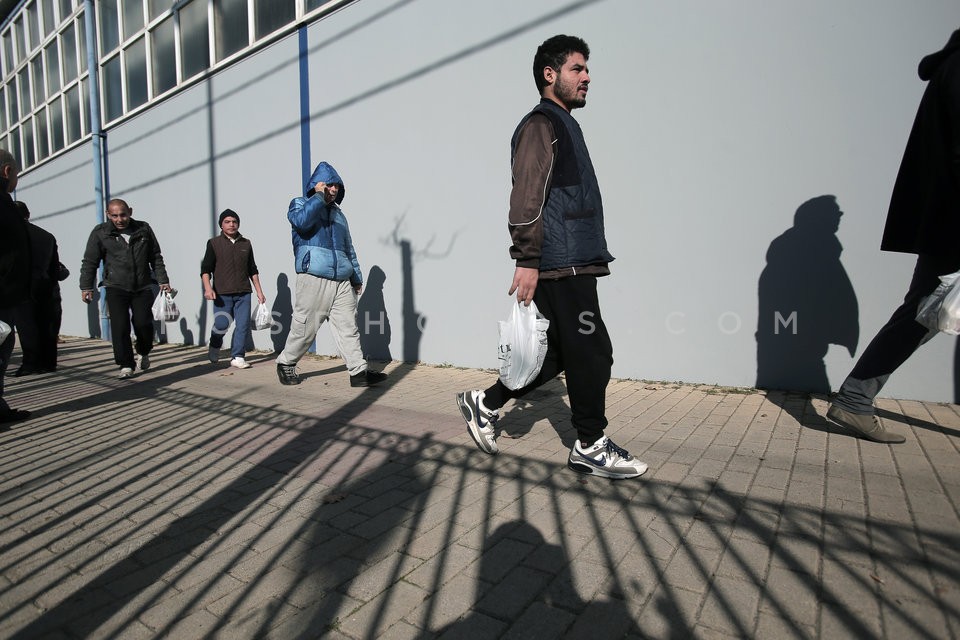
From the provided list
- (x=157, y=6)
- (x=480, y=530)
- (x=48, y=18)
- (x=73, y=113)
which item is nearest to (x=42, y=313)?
(x=157, y=6)

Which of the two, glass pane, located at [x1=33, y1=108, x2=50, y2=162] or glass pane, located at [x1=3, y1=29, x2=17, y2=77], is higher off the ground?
glass pane, located at [x1=3, y1=29, x2=17, y2=77]

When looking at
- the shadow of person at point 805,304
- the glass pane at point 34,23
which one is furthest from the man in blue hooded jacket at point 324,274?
the glass pane at point 34,23

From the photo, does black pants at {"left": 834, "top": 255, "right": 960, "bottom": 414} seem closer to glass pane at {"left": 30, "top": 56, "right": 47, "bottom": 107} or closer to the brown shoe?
the brown shoe

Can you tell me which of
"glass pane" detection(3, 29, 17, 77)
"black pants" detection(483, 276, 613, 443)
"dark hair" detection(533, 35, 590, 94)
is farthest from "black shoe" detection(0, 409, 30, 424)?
"glass pane" detection(3, 29, 17, 77)

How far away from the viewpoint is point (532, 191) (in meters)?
2.58

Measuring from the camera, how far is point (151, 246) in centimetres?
624

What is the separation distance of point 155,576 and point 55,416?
10.8 ft

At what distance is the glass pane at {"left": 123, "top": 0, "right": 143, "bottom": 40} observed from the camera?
436 inches

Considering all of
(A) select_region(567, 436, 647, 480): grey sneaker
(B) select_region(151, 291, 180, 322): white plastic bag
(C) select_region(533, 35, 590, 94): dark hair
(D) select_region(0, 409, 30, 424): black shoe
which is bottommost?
(D) select_region(0, 409, 30, 424): black shoe

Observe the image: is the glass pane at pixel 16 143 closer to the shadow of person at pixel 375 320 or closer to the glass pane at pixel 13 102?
the glass pane at pixel 13 102

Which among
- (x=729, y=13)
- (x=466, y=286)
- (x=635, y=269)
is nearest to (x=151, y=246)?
(x=466, y=286)

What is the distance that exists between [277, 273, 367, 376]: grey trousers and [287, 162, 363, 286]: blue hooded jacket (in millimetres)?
98

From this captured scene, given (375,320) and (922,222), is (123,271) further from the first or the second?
(922,222)

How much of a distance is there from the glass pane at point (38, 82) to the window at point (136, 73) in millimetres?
6043
